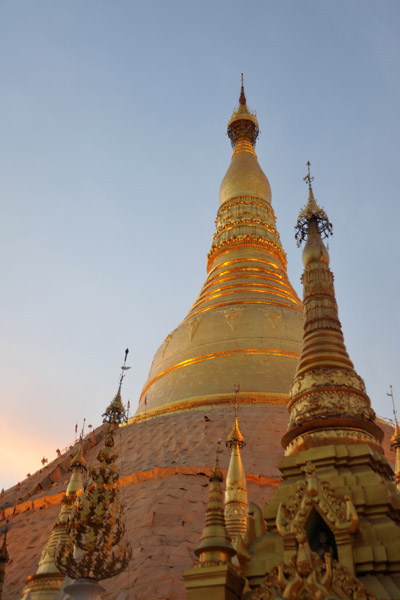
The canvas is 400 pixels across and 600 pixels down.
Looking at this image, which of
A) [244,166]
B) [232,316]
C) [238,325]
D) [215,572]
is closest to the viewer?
[215,572]

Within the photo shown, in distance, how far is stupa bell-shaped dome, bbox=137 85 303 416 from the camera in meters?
20.8

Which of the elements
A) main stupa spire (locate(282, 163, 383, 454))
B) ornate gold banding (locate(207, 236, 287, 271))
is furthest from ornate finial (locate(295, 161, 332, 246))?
ornate gold banding (locate(207, 236, 287, 271))

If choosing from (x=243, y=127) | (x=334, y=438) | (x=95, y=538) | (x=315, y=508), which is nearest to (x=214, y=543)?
(x=315, y=508)

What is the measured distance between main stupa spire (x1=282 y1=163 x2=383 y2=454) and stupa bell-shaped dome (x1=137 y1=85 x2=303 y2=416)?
10696 millimetres

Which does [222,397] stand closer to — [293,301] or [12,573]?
[293,301]

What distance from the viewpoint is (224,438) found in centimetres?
1652

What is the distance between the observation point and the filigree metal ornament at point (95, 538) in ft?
22.2

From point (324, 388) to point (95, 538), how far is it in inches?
131

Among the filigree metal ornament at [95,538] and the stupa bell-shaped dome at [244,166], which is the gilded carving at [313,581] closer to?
the filigree metal ornament at [95,538]

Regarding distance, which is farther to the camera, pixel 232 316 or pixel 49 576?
pixel 232 316

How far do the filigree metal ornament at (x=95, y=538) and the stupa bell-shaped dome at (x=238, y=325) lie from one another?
41.9ft

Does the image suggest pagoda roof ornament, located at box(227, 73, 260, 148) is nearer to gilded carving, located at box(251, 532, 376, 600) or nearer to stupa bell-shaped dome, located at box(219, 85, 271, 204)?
stupa bell-shaped dome, located at box(219, 85, 271, 204)

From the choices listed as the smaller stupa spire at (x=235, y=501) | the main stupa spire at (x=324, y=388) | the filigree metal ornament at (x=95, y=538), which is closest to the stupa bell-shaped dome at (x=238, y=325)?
the smaller stupa spire at (x=235, y=501)

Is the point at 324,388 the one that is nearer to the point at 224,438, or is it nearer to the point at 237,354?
the point at 224,438
